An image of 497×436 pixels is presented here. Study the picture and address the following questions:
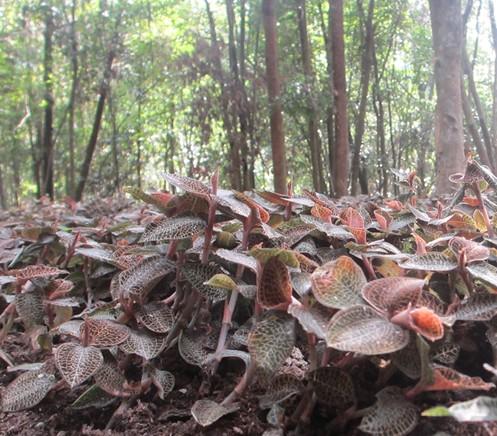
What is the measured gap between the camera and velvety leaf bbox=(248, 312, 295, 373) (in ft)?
1.97

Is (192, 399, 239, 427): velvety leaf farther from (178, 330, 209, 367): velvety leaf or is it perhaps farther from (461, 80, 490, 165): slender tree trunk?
(461, 80, 490, 165): slender tree trunk

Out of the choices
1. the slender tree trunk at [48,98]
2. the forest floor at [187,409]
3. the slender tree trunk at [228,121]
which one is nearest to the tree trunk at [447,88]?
the forest floor at [187,409]

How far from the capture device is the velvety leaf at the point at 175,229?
2.55 ft

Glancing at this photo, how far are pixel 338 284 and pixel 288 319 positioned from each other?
8cm

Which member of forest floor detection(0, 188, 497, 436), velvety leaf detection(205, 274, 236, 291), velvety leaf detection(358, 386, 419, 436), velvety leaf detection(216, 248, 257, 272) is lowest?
forest floor detection(0, 188, 497, 436)

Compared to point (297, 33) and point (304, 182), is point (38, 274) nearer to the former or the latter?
point (297, 33)

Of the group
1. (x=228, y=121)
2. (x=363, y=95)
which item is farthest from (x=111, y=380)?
(x=363, y=95)

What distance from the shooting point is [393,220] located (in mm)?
1059

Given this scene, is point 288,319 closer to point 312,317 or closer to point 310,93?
point 312,317

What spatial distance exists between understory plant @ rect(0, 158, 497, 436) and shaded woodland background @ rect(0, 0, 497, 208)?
490 cm

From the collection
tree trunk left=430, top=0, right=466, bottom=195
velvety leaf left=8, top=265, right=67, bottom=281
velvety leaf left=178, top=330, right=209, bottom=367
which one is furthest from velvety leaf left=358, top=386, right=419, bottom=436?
tree trunk left=430, top=0, right=466, bottom=195

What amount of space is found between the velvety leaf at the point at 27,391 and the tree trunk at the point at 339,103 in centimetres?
558

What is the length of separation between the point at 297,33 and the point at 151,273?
9.42 m

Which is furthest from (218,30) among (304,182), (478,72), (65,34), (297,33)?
(478,72)
